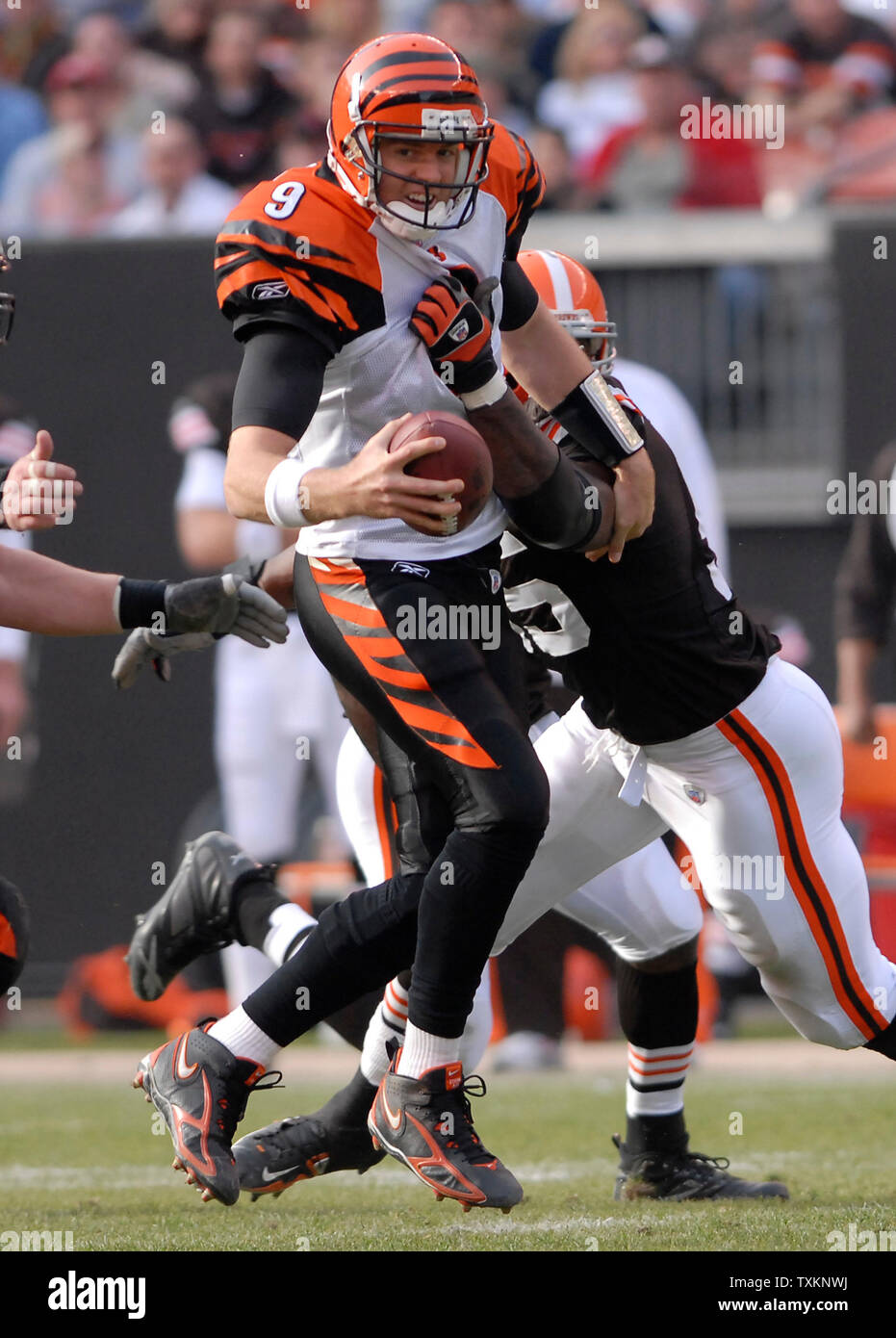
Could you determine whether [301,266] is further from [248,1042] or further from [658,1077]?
[658,1077]

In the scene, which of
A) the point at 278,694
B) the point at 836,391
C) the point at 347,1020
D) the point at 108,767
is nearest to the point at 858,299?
the point at 836,391

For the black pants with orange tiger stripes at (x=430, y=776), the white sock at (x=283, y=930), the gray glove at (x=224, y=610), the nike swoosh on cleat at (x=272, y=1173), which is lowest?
the nike swoosh on cleat at (x=272, y=1173)

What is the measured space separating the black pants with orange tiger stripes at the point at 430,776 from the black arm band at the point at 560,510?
0.11 m

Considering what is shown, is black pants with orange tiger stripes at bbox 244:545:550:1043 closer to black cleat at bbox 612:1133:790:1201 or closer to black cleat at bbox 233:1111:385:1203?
black cleat at bbox 233:1111:385:1203

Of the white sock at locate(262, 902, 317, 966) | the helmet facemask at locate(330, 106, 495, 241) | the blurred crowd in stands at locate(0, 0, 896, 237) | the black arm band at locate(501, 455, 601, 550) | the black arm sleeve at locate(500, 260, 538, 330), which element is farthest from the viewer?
the blurred crowd in stands at locate(0, 0, 896, 237)

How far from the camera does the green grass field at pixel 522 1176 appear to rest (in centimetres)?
324

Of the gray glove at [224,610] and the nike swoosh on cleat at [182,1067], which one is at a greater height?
the gray glove at [224,610]

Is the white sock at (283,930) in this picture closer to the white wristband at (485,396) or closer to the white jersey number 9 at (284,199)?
the white wristband at (485,396)

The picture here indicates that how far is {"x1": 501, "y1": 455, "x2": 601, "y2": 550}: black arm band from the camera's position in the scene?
3.15 meters

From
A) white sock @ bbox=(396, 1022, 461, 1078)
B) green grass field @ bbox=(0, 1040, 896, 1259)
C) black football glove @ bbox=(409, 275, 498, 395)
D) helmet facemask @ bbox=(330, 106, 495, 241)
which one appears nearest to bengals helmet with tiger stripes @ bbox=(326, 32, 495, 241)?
helmet facemask @ bbox=(330, 106, 495, 241)

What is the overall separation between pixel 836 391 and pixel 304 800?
266 centimetres

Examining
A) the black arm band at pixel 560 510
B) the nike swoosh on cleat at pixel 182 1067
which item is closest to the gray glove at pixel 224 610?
the black arm band at pixel 560 510

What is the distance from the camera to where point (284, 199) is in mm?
3080
